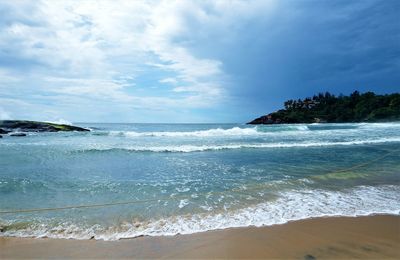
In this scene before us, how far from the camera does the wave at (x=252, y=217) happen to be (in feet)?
15.2

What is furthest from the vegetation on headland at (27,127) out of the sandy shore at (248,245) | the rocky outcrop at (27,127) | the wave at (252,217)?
the sandy shore at (248,245)

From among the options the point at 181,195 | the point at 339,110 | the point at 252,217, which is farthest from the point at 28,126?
the point at 339,110

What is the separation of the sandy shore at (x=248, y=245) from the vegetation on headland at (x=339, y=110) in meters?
83.7

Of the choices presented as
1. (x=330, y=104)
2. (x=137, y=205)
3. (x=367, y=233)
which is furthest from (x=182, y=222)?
(x=330, y=104)

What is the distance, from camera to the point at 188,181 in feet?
27.7

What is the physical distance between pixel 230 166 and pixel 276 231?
6616 mm

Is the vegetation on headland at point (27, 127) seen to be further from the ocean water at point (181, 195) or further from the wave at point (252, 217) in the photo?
the wave at point (252, 217)

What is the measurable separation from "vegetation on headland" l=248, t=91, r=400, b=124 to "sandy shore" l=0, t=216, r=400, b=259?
83.7 meters

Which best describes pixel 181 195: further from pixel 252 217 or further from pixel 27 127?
pixel 27 127

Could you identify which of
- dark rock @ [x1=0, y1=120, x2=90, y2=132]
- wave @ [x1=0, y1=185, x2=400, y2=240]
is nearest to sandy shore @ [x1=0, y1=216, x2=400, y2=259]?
wave @ [x1=0, y1=185, x2=400, y2=240]

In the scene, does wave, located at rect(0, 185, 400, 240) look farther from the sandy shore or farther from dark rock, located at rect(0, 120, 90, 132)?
dark rock, located at rect(0, 120, 90, 132)

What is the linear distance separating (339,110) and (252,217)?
105500mm

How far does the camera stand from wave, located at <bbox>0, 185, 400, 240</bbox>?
4.62 metres

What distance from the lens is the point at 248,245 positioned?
4031 mm
